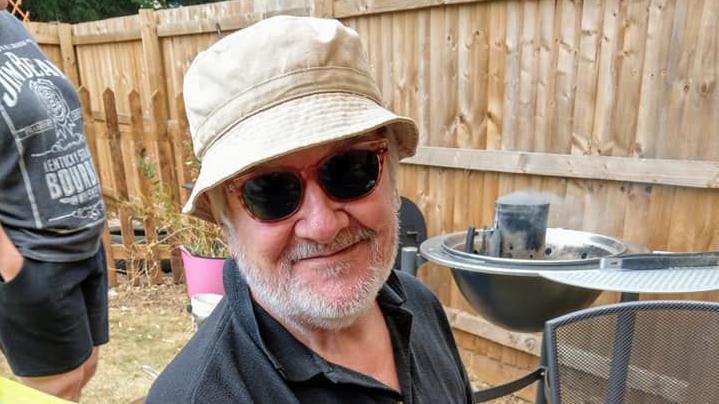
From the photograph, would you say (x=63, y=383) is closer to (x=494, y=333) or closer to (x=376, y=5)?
(x=494, y=333)

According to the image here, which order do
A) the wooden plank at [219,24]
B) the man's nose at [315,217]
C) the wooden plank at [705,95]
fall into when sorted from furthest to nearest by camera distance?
the wooden plank at [219,24]
the wooden plank at [705,95]
the man's nose at [315,217]

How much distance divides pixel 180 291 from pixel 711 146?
4096 millimetres

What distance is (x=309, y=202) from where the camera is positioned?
3.35 feet

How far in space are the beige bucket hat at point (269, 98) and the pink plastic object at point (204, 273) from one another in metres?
2.41

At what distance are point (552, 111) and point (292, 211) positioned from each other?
213 cm

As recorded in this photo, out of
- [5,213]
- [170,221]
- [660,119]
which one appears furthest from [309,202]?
[170,221]

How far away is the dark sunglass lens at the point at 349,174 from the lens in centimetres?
102

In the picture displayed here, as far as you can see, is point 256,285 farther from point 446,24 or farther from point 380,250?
point 446,24

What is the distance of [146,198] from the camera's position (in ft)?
15.8

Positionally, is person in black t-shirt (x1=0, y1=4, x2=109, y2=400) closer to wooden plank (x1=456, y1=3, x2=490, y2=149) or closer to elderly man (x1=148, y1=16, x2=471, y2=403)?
elderly man (x1=148, y1=16, x2=471, y2=403)

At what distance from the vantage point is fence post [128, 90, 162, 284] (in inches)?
181

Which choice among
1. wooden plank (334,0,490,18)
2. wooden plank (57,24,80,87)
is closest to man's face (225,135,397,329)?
wooden plank (334,0,490,18)

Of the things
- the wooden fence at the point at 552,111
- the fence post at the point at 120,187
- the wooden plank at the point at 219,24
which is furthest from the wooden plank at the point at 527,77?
the fence post at the point at 120,187

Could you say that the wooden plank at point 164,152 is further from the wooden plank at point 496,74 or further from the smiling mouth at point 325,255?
the smiling mouth at point 325,255
